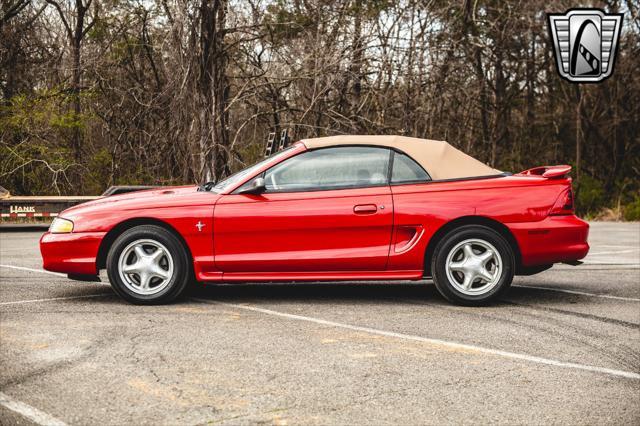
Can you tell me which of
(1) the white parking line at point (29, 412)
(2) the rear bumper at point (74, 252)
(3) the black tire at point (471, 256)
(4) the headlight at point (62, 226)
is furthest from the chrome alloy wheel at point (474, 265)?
(1) the white parking line at point (29, 412)

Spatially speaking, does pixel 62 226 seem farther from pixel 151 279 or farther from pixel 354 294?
pixel 354 294

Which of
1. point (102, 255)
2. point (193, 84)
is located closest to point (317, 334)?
point (102, 255)

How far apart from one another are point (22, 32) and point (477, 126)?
13.6 m

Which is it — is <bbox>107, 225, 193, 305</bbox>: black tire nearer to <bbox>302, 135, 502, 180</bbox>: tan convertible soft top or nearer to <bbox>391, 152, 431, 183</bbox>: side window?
<bbox>302, 135, 502, 180</bbox>: tan convertible soft top

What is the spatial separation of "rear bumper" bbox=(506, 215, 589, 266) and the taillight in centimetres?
4

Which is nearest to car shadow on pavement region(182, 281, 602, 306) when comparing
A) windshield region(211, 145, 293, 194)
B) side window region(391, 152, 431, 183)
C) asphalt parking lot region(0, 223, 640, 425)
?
asphalt parking lot region(0, 223, 640, 425)

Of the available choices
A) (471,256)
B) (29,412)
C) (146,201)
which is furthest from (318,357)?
(146,201)

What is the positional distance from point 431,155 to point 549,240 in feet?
4.22

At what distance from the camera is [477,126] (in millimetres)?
23781

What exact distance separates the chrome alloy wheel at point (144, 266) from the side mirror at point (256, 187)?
872 mm

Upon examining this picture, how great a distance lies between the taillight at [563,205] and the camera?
273 inches

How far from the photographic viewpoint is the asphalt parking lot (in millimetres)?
3902

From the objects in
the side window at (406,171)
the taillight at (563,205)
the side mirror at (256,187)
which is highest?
the side window at (406,171)

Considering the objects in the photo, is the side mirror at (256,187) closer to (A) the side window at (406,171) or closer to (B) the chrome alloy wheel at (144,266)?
(B) the chrome alloy wheel at (144,266)
